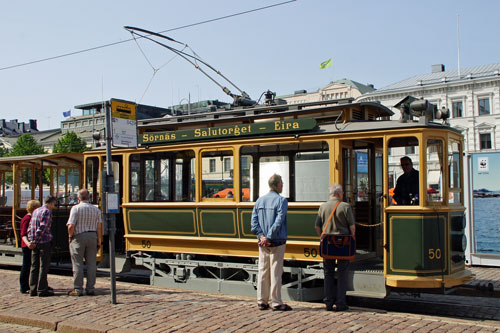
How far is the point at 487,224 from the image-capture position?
11508 mm

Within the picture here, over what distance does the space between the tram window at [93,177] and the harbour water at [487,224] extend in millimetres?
7828

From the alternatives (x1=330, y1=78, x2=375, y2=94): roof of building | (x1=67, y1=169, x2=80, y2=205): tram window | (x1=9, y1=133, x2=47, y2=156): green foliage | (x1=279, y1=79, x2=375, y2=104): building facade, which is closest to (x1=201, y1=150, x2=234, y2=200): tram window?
(x1=67, y1=169, x2=80, y2=205): tram window

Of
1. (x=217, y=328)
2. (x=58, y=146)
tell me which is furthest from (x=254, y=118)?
(x=58, y=146)

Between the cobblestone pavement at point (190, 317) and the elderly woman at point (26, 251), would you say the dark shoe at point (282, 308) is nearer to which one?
the cobblestone pavement at point (190, 317)

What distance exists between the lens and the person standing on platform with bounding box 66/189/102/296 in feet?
27.4

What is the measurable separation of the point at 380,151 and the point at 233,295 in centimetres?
331

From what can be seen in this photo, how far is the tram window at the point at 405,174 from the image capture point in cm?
770

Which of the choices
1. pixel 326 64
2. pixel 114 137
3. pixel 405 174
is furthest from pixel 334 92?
pixel 114 137

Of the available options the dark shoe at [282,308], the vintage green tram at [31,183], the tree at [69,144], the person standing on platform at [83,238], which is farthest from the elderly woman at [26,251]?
the tree at [69,144]

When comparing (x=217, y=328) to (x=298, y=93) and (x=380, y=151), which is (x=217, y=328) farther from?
(x=298, y=93)

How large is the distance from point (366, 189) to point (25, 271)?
5.54 m

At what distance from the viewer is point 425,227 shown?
7.33 m

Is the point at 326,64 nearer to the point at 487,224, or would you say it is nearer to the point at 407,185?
the point at 487,224

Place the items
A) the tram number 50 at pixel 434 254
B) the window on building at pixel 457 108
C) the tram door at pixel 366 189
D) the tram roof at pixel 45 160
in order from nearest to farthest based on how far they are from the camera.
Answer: the tram number 50 at pixel 434 254
the tram door at pixel 366 189
the tram roof at pixel 45 160
the window on building at pixel 457 108
